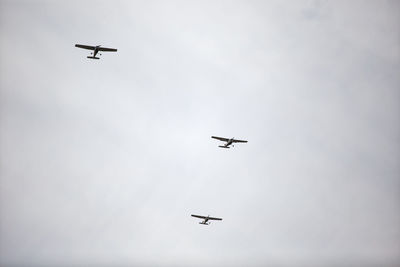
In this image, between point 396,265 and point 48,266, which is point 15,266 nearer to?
point 48,266

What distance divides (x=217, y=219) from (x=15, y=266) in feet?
305

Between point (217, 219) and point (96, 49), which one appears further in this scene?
point (217, 219)

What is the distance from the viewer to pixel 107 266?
182875 millimetres

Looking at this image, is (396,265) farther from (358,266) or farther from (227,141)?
(227,141)

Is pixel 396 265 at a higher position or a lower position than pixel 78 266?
higher

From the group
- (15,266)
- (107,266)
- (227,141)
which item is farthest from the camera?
(15,266)

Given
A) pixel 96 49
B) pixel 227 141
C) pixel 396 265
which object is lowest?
pixel 396 265

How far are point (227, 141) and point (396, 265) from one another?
88.1 meters

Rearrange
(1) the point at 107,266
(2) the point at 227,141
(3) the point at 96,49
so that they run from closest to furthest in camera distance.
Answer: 1. (3) the point at 96,49
2. (2) the point at 227,141
3. (1) the point at 107,266

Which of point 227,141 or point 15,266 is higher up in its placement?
point 227,141

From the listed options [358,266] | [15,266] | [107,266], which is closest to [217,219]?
[107,266]

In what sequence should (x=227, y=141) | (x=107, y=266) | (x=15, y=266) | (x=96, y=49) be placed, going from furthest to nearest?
(x=15, y=266), (x=107, y=266), (x=227, y=141), (x=96, y=49)

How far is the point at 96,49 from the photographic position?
14138 cm

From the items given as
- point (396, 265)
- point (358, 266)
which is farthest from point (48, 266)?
point (396, 265)
